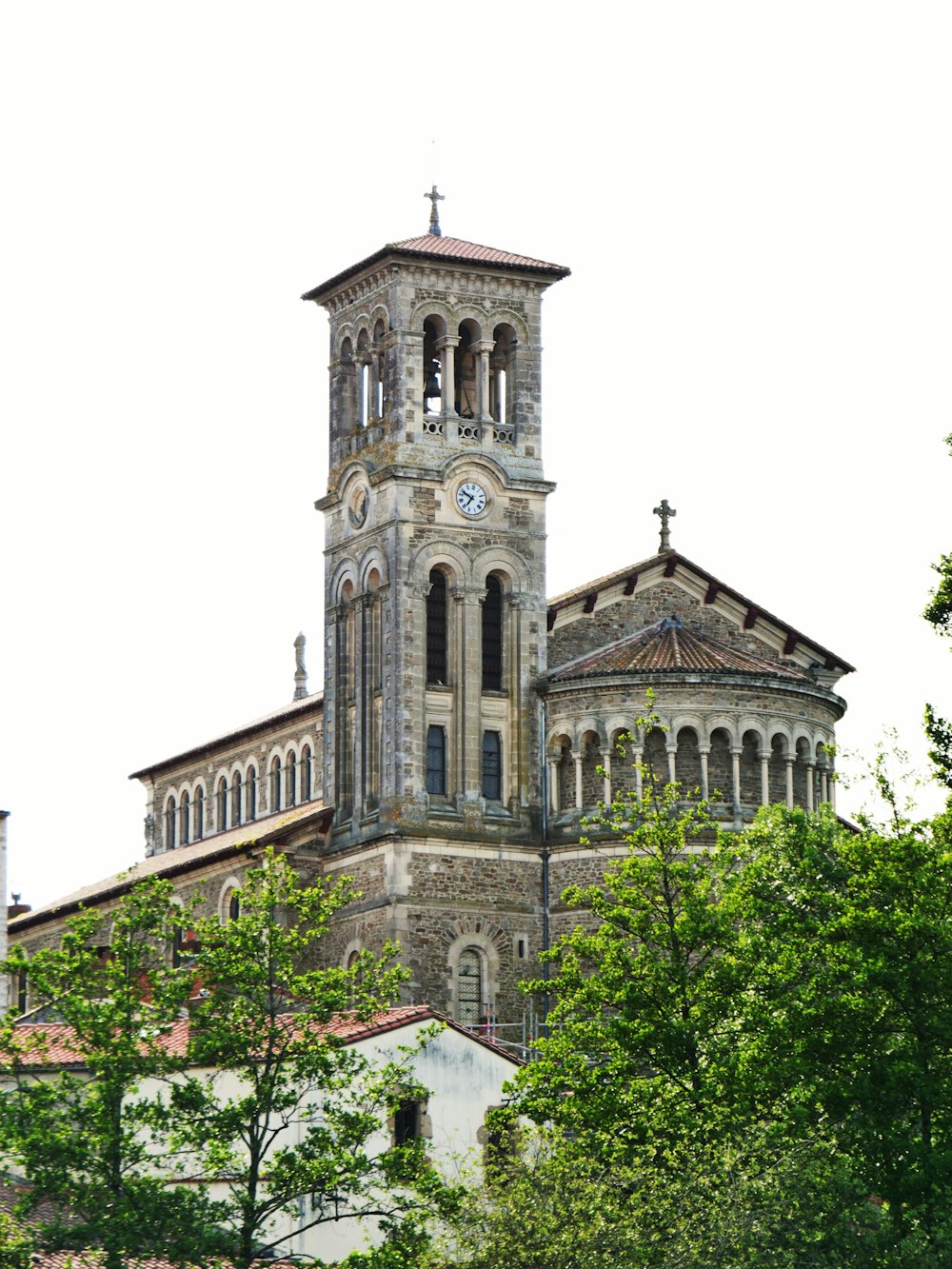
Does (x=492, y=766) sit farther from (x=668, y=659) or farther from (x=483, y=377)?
(x=483, y=377)

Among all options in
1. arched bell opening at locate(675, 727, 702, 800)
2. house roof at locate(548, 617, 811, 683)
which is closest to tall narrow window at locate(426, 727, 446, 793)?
house roof at locate(548, 617, 811, 683)

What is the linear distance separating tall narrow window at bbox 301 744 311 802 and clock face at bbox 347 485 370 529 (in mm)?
11550

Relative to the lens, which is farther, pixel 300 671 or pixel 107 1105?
pixel 300 671

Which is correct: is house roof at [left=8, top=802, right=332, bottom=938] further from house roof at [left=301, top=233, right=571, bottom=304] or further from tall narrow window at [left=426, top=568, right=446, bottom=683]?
house roof at [left=301, top=233, right=571, bottom=304]

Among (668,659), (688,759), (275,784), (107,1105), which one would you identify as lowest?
(107,1105)

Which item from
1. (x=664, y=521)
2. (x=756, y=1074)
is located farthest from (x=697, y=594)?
(x=756, y=1074)

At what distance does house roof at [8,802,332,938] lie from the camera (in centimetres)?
7444

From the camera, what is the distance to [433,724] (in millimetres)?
73062

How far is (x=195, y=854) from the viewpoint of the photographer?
3438 inches

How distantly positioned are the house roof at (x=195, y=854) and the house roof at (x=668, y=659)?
8033 mm

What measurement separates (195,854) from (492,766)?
1705cm

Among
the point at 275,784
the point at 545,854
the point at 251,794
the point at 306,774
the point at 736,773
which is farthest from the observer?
the point at 251,794

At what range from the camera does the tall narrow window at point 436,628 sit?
73.6m

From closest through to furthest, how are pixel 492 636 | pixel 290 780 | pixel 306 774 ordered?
pixel 492 636 → pixel 306 774 → pixel 290 780
